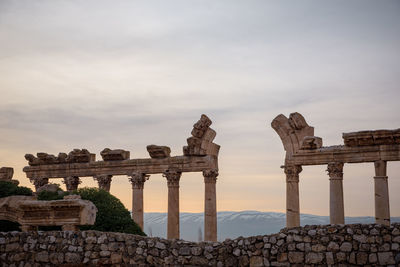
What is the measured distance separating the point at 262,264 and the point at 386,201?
15.0 metres

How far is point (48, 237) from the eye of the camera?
19.8 m

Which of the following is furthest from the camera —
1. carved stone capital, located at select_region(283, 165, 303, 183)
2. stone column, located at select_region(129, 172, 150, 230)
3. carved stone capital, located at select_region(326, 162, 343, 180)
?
stone column, located at select_region(129, 172, 150, 230)

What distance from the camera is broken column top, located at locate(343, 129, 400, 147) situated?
99.4 ft

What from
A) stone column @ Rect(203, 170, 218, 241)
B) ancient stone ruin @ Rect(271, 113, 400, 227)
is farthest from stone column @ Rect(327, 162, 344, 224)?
stone column @ Rect(203, 170, 218, 241)

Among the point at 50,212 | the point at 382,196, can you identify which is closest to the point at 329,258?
the point at 50,212

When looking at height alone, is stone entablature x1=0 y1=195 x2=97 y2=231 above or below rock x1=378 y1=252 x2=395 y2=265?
above

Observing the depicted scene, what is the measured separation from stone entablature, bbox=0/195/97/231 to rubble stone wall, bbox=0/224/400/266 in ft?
4.96

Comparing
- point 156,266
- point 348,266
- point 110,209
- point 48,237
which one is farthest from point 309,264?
point 110,209

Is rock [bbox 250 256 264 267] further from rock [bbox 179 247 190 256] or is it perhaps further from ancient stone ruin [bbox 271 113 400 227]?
ancient stone ruin [bbox 271 113 400 227]

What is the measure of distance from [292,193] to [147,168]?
952 centimetres

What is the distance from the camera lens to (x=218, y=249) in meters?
18.1

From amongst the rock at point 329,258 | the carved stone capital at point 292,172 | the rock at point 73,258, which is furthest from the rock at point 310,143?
the rock at point 73,258

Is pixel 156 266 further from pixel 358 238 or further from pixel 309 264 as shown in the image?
pixel 358 238

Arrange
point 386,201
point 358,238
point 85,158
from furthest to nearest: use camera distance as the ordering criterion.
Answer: point 85,158 < point 386,201 < point 358,238
